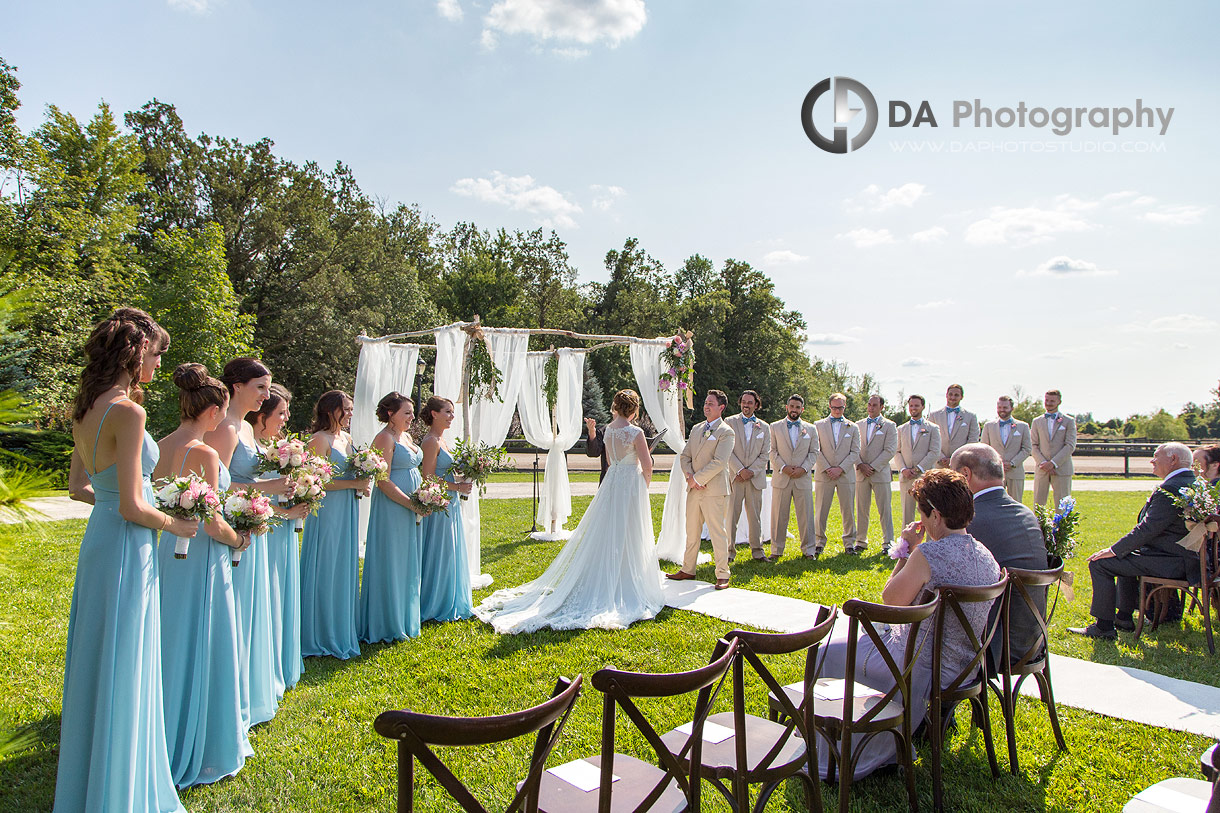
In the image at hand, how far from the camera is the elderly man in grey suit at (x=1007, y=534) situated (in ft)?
13.9

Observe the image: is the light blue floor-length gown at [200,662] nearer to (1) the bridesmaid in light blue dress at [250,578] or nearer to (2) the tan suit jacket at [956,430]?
(1) the bridesmaid in light blue dress at [250,578]

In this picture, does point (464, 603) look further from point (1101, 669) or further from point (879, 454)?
point (879, 454)

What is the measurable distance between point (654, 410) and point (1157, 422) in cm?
4633

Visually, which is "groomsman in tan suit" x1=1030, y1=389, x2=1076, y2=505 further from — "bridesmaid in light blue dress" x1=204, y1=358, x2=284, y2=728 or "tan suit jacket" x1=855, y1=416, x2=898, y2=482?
"bridesmaid in light blue dress" x1=204, y1=358, x2=284, y2=728

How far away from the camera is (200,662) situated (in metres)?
3.77

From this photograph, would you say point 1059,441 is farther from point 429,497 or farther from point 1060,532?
point 429,497

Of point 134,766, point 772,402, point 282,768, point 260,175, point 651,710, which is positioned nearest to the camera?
point 134,766

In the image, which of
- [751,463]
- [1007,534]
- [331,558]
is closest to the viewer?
[1007,534]

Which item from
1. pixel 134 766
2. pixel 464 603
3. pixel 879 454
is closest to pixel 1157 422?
pixel 879 454

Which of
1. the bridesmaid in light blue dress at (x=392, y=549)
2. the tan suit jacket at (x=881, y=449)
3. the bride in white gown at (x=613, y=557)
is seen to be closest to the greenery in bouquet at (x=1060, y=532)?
the bride in white gown at (x=613, y=557)

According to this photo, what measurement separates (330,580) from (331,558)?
0.59 feet

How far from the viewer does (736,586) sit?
847 cm

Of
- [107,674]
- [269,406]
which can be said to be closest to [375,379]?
[269,406]

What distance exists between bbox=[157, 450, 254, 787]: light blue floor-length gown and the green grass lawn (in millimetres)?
172
